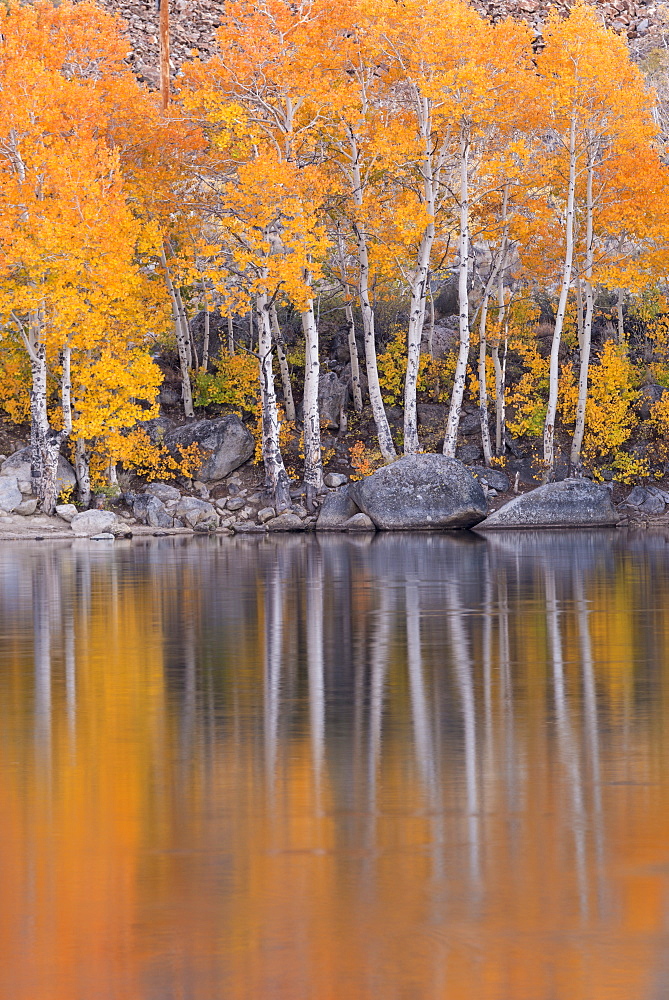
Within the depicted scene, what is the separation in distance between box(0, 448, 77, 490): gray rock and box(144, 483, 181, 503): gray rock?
8.03ft

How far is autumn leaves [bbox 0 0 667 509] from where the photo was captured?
37.1 metres

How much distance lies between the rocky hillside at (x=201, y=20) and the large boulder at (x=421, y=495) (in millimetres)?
40103

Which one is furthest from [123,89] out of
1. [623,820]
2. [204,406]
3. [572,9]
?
[623,820]

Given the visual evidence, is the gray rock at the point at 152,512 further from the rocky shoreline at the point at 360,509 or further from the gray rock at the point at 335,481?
the gray rock at the point at 335,481

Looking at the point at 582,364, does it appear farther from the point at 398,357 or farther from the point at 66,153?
the point at 66,153

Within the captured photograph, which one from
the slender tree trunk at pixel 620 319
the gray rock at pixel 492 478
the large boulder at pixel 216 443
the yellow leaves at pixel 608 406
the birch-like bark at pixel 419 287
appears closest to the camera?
the birch-like bark at pixel 419 287

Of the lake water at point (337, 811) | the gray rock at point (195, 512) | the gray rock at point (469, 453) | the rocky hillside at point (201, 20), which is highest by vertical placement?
the rocky hillside at point (201, 20)

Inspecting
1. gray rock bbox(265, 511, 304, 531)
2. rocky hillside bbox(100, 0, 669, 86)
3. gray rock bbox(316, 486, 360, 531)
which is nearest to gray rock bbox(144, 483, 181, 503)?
gray rock bbox(265, 511, 304, 531)

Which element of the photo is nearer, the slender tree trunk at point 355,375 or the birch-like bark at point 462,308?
the birch-like bark at point 462,308

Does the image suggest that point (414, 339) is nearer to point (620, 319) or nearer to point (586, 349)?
point (586, 349)

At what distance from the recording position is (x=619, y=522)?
127 ft

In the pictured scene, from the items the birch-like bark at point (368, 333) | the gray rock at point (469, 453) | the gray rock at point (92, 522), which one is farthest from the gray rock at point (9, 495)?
the gray rock at point (469, 453)

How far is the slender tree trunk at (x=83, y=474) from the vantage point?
1548 inches

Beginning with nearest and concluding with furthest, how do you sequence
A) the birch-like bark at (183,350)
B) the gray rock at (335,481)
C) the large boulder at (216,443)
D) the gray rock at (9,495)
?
the gray rock at (9,495), the gray rock at (335,481), the large boulder at (216,443), the birch-like bark at (183,350)
